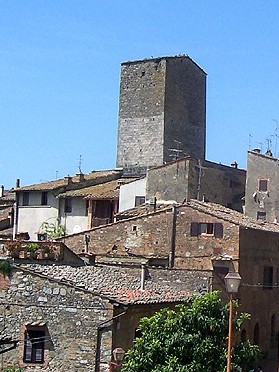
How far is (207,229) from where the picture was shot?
3394 centimetres

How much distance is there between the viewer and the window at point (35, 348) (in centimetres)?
2191

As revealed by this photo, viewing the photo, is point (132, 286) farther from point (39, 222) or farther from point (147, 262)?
point (39, 222)

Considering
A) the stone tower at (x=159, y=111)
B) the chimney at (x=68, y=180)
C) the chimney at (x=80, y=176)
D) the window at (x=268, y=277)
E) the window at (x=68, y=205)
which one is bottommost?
the window at (x=268, y=277)

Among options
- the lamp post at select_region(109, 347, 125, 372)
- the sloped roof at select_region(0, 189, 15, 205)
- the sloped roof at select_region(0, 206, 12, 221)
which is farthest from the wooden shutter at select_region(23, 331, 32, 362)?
the sloped roof at select_region(0, 189, 15, 205)

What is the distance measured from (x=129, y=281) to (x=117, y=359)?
9.74 meters

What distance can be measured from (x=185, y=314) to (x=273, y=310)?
1924 cm

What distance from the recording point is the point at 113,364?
1955 centimetres

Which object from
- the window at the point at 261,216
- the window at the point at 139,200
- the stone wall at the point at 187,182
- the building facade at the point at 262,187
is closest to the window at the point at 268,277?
the building facade at the point at 262,187

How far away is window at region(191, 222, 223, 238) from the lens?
33750 millimetres

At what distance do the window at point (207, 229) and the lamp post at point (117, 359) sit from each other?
14.2m

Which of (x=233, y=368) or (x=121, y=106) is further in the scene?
(x=121, y=106)

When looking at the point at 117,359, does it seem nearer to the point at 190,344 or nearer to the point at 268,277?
the point at 190,344

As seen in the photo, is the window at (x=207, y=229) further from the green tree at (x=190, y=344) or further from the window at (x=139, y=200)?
the green tree at (x=190, y=344)

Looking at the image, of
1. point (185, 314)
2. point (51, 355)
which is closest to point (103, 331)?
point (51, 355)
